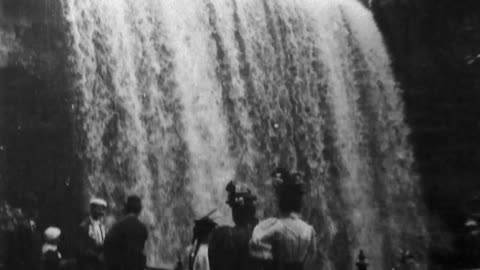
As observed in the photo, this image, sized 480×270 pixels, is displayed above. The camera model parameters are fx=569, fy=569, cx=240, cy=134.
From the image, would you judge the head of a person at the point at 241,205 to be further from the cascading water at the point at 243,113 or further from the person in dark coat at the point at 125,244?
the cascading water at the point at 243,113

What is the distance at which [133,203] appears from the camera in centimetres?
265

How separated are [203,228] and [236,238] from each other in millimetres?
332

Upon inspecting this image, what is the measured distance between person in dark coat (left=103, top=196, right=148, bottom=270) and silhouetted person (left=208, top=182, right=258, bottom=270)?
50 centimetres

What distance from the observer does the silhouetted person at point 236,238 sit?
221 centimetres

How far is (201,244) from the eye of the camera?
2533 mm

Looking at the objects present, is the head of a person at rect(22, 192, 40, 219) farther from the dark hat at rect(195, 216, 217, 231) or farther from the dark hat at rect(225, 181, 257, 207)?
the dark hat at rect(225, 181, 257, 207)

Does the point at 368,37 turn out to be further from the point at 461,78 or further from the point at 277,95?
the point at 277,95

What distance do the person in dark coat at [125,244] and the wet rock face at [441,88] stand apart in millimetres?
5029

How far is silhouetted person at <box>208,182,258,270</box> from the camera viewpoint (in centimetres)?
221

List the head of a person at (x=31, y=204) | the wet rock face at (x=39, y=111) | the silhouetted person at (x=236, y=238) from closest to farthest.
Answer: the silhouetted person at (x=236, y=238), the head of a person at (x=31, y=204), the wet rock face at (x=39, y=111)

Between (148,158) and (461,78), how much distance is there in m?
4.10

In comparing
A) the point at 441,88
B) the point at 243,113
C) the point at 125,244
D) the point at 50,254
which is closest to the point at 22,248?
the point at 50,254

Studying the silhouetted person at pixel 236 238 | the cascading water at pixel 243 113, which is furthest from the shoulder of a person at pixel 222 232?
the cascading water at pixel 243 113

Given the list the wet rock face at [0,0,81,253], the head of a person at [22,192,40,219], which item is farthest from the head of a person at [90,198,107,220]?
the wet rock face at [0,0,81,253]
